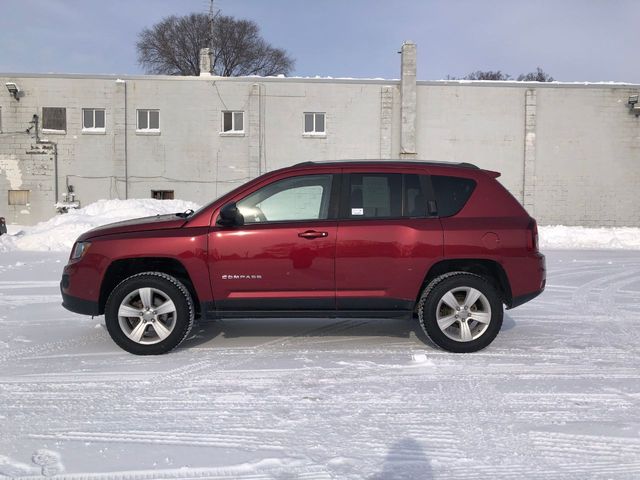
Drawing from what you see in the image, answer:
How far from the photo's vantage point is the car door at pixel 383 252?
546 cm

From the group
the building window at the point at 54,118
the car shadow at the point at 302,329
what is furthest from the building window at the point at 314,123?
the car shadow at the point at 302,329

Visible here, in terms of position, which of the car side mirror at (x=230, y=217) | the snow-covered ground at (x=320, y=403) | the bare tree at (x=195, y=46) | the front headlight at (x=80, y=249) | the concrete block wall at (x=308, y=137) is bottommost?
the snow-covered ground at (x=320, y=403)

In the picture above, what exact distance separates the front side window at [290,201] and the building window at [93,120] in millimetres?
23723

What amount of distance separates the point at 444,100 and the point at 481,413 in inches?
974

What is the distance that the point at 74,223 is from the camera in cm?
1864

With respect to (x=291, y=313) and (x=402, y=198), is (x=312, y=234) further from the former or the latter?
(x=402, y=198)

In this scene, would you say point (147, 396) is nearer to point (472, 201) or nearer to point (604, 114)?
point (472, 201)

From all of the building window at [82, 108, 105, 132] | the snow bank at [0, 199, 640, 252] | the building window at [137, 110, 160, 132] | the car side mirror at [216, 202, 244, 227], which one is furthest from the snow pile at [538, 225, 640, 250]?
the building window at [82, 108, 105, 132]

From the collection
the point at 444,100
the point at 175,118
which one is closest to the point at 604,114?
the point at 444,100

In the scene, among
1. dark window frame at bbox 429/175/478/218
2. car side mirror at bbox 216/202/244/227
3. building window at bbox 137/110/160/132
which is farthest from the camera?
building window at bbox 137/110/160/132

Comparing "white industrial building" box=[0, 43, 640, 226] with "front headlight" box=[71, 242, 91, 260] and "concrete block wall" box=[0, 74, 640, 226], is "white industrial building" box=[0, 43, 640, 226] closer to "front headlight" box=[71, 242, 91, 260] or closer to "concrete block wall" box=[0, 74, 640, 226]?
"concrete block wall" box=[0, 74, 640, 226]

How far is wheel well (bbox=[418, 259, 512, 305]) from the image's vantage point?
5648mm

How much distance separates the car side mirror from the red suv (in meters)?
0.01

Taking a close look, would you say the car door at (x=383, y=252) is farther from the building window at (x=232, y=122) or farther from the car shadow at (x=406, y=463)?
the building window at (x=232, y=122)
